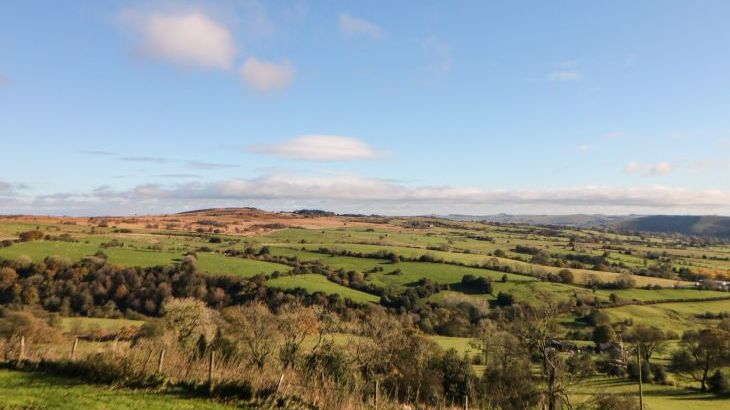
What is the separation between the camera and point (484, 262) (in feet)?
373

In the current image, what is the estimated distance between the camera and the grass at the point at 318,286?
88812 millimetres

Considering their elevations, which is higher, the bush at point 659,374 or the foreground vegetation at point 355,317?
the foreground vegetation at point 355,317

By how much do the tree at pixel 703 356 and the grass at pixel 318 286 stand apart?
5008 centimetres

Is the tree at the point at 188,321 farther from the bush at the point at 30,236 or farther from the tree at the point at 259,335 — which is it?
the bush at the point at 30,236

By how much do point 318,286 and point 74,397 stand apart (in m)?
75.5

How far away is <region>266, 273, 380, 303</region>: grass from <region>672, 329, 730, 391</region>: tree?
164 feet

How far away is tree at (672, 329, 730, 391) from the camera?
188ft

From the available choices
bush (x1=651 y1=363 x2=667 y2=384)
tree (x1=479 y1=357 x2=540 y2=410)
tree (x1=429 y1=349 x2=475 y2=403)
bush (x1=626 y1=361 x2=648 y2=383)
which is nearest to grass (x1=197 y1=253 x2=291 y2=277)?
tree (x1=429 y1=349 x2=475 y2=403)

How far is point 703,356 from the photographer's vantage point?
193 ft

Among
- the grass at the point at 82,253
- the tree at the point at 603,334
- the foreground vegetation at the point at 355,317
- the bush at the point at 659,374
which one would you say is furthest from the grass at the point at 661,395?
the grass at the point at 82,253

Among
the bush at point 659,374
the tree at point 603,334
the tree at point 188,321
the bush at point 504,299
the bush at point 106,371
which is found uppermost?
the bush at point 106,371

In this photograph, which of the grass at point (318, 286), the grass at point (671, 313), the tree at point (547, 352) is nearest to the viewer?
the tree at point (547, 352)

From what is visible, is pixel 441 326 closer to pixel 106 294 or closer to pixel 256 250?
pixel 256 250

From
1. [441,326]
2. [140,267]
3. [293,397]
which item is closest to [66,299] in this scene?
[140,267]
